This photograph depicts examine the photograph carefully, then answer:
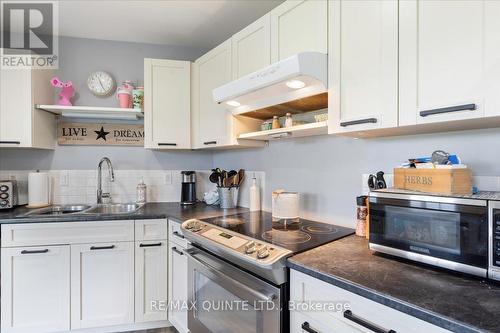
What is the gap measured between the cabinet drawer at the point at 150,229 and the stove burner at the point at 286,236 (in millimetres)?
939

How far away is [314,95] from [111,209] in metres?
2.05

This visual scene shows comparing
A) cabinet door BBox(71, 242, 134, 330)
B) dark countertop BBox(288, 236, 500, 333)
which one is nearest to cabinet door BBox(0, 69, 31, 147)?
cabinet door BBox(71, 242, 134, 330)

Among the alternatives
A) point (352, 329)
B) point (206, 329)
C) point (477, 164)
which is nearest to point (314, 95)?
point (477, 164)

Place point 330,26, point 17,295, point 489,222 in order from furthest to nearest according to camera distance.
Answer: point 17,295, point 330,26, point 489,222

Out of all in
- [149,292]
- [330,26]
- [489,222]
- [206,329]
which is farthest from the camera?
[149,292]

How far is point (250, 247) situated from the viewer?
4.13 ft

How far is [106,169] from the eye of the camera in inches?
102

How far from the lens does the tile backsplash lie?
2413mm

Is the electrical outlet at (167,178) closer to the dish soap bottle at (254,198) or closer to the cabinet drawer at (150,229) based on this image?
the cabinet drawer at (150,229)

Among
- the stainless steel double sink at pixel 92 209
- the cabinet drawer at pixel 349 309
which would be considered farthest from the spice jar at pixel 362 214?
the stainless steel double sink at pixel 92 209

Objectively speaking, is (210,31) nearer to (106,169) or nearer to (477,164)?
(106,169)

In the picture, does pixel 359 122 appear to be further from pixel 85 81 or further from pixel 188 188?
pixel 85 81

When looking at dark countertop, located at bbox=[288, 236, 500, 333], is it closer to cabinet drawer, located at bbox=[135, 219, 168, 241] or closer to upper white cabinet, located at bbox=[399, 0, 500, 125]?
upper white cabinet, located at bbox=[399, 0, 500, 125]

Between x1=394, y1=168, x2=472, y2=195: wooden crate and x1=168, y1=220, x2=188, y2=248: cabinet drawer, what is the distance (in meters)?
1.39
